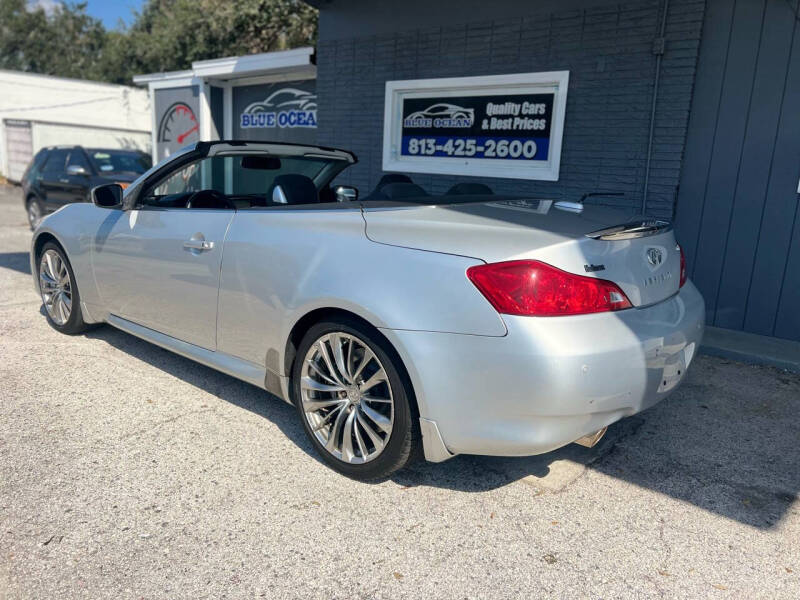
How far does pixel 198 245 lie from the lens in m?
3.55

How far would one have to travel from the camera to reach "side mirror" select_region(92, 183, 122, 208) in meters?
4.20

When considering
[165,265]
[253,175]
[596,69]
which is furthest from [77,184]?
[596,69]

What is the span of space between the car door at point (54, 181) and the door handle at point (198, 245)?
27.5 feet

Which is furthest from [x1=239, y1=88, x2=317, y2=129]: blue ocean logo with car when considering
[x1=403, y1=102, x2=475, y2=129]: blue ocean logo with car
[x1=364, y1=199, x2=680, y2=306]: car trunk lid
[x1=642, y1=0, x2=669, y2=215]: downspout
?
[x1=364, y1=199, x2=680, y2=306]: car trunk lid

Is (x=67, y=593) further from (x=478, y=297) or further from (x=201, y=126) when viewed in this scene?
(x=201, y=126)

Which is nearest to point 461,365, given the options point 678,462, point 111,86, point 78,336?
point 678,462

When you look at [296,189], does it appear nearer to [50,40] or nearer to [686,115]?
[686,115]

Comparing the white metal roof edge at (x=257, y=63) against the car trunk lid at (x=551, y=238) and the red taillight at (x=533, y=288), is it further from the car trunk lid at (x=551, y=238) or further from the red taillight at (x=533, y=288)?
the red taillight at (x=533, y=288)

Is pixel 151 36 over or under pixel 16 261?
over

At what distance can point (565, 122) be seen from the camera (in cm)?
659

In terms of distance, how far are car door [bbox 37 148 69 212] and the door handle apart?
8375mm

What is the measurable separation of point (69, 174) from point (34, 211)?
48.3 inches

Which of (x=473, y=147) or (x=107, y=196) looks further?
(x=473, y=147)

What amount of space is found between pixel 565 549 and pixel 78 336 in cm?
413
